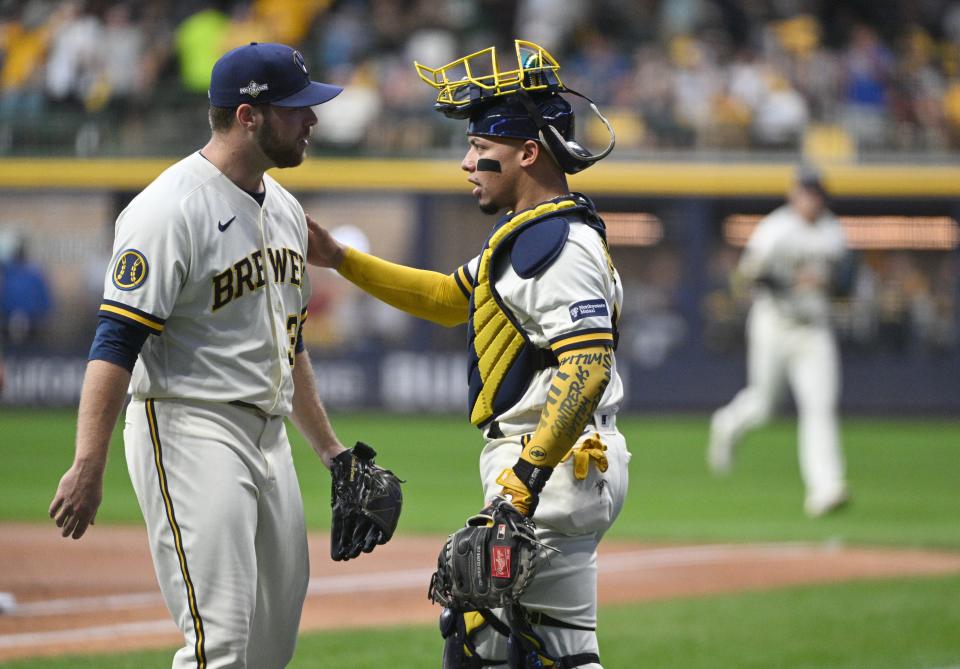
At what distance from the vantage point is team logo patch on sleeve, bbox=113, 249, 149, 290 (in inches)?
162

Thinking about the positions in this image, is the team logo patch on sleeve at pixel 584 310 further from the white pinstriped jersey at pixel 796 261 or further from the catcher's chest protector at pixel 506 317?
the white pinstriped jersey at pixel 796 261

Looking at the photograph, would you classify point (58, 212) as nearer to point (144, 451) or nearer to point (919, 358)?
point (919, 358)

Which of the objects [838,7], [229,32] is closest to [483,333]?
[229,32]

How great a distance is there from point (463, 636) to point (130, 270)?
1466mm

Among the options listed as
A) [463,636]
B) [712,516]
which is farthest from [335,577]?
[463,636]

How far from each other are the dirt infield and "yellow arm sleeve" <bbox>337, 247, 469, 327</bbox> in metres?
2.79

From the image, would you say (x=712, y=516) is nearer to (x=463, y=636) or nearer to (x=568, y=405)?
(x=463, y=636)

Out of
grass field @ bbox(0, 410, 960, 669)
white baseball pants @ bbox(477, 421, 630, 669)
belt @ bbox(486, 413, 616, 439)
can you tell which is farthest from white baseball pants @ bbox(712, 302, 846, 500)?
white baseball pants @ bbox(477, 421, 630, 669)

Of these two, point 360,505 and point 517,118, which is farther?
point 360,505

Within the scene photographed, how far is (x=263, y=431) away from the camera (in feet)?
14.7

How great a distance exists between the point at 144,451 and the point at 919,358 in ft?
58.9

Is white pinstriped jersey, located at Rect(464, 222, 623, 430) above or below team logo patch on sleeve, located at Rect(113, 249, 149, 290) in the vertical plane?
below

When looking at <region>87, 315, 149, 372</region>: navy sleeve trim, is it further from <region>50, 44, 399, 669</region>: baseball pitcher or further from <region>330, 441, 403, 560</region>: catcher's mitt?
<region>330, 441, 403, 560</region>: catcher's mitt

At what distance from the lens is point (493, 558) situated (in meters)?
3.98
